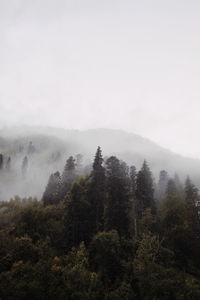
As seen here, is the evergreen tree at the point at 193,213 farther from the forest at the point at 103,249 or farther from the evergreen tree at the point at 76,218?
the evergreen tree at the point at 76,218

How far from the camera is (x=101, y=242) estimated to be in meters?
30.7

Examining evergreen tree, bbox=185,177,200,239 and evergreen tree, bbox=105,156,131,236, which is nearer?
evergreen tree, bbox=105,156,131,236

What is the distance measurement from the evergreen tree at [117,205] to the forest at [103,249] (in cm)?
16

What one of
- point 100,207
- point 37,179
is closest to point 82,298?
point 100,207

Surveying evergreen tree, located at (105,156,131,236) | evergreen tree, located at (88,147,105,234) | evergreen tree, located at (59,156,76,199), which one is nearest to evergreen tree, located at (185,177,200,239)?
evergreen tree, located at (105,156,131,236)

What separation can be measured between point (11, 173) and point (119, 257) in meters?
147

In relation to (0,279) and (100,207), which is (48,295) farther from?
(100,207)

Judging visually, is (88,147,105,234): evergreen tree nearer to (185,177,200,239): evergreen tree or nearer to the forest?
the forest

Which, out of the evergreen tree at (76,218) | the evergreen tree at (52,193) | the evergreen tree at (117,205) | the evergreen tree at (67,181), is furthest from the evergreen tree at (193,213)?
the evergreen tree at (52,193)

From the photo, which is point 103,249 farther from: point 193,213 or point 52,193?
point 52,193

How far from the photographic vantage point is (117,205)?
125 ft

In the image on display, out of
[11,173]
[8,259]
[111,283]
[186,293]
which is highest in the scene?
[186,293]

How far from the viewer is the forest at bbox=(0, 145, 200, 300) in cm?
2223

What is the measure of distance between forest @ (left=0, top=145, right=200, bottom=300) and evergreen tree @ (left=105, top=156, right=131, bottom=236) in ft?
0.53
